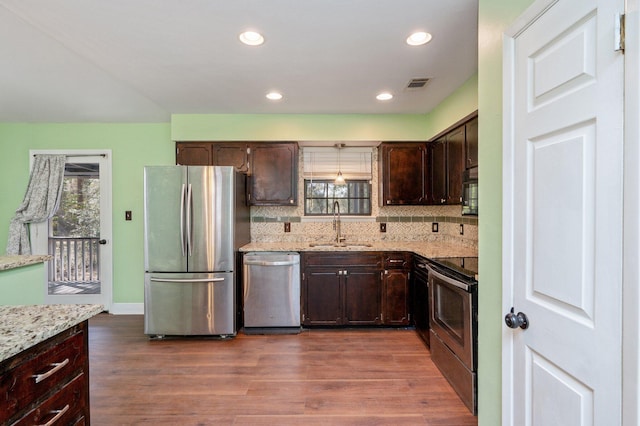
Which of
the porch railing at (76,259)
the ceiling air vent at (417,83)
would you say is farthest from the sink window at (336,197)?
the porch railing at (76,259)

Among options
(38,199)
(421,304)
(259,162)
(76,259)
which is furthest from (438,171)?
(38,199)

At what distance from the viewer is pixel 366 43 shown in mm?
2207

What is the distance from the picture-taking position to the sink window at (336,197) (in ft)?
13.7

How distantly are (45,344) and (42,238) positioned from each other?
4.11m

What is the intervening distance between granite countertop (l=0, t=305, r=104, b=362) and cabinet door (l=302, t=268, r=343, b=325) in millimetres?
2263

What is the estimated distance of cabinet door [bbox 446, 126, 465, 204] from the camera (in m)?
2.99

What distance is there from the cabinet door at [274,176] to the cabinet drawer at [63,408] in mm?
2714

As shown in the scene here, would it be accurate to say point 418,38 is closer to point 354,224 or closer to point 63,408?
point 354,224

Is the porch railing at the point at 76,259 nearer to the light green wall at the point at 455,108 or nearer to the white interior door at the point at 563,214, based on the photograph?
the light green wall at the point at 455,108

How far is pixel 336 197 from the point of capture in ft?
13.7

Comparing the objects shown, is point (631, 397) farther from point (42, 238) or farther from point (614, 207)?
point (42, 238)

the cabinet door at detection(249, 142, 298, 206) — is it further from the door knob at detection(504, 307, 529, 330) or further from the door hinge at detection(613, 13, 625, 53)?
the door hinge at detection(613, 13, 625, 53)

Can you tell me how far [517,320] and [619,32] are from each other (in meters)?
1.03

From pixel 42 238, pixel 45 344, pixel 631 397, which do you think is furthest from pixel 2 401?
pixel 42 238
